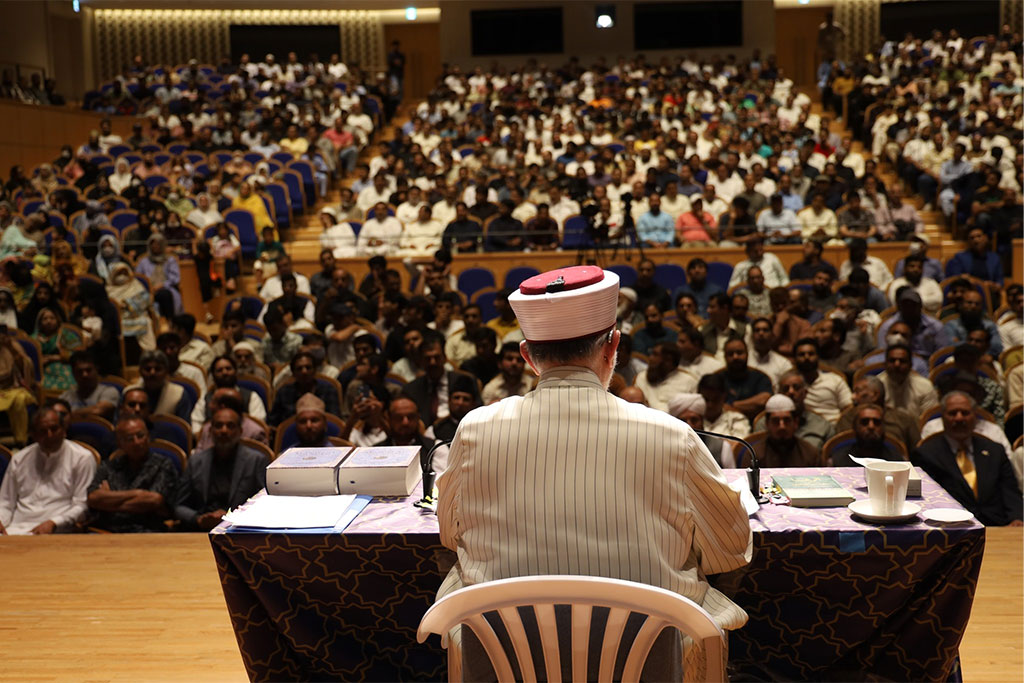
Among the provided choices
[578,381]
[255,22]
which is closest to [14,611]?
[578,381]

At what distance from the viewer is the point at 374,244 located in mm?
9078

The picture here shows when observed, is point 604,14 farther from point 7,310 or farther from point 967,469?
point 967,469

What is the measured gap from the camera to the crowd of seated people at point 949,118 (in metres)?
9.49

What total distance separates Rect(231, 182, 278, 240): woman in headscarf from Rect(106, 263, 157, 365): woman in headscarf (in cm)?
248

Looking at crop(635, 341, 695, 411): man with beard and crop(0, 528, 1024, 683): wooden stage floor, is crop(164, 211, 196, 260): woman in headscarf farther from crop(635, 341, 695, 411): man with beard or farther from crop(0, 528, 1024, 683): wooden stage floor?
crop(0, 528, 1024, 683): wooden stage floor

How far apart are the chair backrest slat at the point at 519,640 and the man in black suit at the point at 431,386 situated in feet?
13.1

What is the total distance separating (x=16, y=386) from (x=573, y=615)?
551 cm

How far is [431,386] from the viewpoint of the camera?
229 inches

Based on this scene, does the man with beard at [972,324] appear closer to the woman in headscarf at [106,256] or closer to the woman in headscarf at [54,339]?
the woman in headscarf at [54,339]

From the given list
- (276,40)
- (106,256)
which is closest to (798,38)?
(276,40)

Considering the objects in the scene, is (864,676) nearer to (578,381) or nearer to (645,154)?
(578,381)

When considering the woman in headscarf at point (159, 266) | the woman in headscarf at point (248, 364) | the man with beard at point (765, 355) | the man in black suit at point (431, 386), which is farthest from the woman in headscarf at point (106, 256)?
the man with beard at point (765, 355)

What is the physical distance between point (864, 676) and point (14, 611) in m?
2.76

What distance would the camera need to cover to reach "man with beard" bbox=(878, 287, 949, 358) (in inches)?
252
